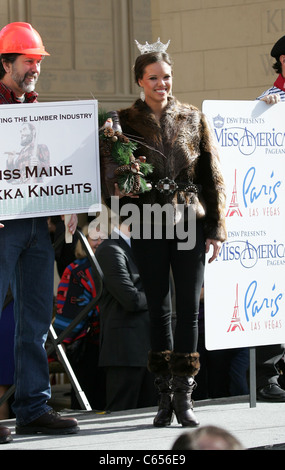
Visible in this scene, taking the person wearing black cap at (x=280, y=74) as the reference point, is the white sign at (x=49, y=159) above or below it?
below

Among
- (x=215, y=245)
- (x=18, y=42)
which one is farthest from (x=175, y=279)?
(x=18, y=42)

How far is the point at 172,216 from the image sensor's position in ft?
13.4

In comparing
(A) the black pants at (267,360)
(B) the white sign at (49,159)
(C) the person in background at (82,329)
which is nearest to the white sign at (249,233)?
(A) the black pants at (267,360)

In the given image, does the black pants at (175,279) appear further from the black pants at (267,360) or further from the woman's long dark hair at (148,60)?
the black pants at (267,360)

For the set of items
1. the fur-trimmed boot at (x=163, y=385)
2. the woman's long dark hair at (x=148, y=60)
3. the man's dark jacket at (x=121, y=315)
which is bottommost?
the fur-trimmed boot at (x=163, y=385)

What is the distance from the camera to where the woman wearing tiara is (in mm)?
4121

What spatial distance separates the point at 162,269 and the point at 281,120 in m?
1.12

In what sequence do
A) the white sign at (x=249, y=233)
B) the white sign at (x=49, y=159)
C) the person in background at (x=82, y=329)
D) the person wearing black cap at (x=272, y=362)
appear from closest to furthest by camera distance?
the white sign at (x=49, y=159) → the white sign at (x=249, y=233) → the person wearing black cap at (x=272, y=362) → the person in background at (x=82, y=329)

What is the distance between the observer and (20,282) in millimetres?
4008

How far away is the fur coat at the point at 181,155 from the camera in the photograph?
4.12 metres

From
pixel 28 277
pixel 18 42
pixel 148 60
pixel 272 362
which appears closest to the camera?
pixel 18 42

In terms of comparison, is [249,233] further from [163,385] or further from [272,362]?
[163,385]

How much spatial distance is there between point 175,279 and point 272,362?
1.02m

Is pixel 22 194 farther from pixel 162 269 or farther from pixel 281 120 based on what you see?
pixel 281 120
